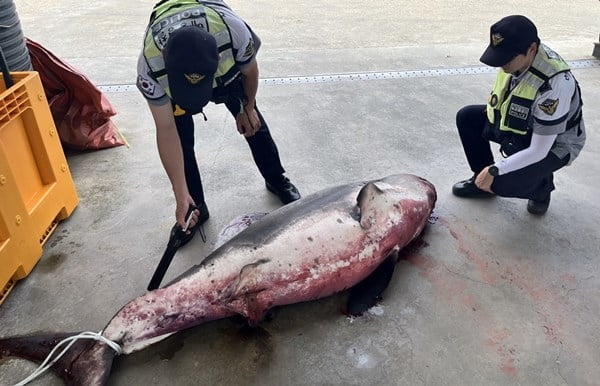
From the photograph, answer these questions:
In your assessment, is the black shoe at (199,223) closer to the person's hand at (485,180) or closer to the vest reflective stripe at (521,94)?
the person's hand at (485,180)

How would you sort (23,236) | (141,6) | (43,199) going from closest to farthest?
(23,236), (43,199), (141,6)

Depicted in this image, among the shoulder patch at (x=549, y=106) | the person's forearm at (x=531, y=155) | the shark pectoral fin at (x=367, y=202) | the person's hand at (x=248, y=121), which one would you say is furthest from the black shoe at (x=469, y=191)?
the person's hand at (x=248, y=121)

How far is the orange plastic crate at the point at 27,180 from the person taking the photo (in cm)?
236

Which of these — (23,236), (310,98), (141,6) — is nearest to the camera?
(23,236)

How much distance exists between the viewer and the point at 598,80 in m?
4.91

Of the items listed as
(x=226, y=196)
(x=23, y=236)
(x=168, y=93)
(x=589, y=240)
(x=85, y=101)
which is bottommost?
(x=589, y=240)

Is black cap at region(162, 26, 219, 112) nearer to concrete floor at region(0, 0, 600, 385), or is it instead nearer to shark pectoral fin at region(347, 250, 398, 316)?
concrete floor at region(0, 0, 600, 385)

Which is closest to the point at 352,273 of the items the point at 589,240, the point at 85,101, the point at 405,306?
the point at 405,306

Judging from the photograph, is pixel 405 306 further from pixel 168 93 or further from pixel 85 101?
pixel 85 101

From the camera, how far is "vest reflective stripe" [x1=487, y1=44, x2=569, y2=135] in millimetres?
2482

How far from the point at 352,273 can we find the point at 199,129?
7.33 ft

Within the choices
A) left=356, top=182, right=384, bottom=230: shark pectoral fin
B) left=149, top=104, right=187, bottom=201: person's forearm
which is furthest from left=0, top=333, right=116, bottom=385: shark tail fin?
left=356, top=182, right=384, bottom=230: shark pectoral fin

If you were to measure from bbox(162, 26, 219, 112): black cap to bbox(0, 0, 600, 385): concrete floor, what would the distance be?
1.03 metres

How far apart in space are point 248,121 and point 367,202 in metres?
0.87
